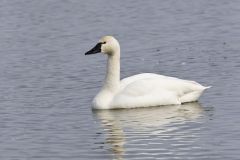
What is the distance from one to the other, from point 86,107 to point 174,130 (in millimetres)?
2806

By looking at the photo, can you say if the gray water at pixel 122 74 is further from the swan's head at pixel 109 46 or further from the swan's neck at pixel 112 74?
the swan's head at pixel 109 46

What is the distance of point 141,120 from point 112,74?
184 centimetres

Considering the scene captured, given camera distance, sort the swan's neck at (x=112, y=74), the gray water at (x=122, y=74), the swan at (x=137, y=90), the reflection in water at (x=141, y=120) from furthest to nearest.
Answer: the swan's neck at (x=112, y=74) < the swan at (x=137, y=90) < the reflection in water at (x=141, y=120) < the gray water at (x=122, y=74)

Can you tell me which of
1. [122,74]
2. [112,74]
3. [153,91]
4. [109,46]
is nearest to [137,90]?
[153,91]

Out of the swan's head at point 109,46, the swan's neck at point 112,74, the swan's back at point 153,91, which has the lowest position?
the swan's back at point 153,91

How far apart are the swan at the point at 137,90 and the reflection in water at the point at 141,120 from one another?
0.13m

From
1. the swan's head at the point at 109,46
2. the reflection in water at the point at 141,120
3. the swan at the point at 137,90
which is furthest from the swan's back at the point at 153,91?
the swan's head at the point at 109,46

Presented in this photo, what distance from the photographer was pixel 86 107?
56.2 feet

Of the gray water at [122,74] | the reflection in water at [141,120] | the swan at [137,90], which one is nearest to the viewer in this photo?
the gray water at [122,74]

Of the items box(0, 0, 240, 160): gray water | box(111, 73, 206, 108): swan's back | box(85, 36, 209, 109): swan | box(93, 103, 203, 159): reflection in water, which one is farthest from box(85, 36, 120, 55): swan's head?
box(93, 103, 203, 159): reflection in water

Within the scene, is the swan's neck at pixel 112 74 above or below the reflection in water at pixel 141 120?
above

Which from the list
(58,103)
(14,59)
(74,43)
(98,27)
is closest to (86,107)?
(58,103)

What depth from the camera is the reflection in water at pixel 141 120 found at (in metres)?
14.5

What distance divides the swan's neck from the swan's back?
0.12 m
